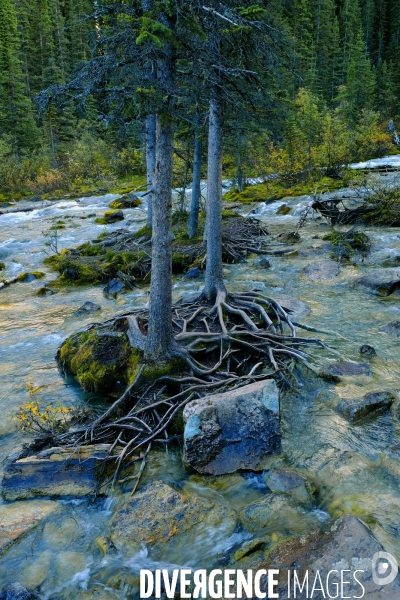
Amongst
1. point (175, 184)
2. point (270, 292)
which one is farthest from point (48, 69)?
point (270, 292)

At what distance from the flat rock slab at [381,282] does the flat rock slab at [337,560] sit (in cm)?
947

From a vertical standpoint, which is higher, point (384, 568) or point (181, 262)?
point (384, 568)

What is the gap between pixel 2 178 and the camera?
1764 inches

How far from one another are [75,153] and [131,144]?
6691mm

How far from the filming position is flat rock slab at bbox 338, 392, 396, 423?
7.22 metres

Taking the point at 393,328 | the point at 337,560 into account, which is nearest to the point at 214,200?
the point at 393,328

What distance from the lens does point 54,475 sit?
636 centimetres

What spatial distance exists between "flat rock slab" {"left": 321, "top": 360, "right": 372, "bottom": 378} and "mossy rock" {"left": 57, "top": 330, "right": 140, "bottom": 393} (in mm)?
3711

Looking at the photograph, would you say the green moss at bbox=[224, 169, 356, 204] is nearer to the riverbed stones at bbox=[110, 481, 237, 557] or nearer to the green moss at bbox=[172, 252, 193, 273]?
the green moss at bbox=[172, 252, 193, 273]

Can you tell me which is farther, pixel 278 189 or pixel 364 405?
pixel 278 189

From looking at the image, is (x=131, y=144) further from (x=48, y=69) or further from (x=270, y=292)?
(x=270, y=292)

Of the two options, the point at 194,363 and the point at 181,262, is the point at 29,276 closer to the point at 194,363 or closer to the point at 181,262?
the point at 181,262

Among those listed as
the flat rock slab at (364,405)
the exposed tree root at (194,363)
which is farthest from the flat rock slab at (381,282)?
the flat rock slab at (364,405)

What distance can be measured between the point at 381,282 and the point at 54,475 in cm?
1061
